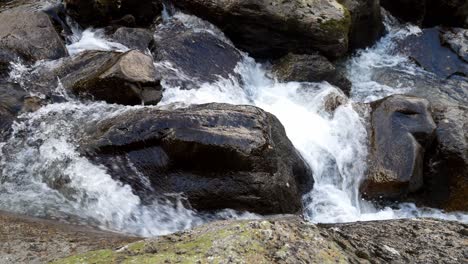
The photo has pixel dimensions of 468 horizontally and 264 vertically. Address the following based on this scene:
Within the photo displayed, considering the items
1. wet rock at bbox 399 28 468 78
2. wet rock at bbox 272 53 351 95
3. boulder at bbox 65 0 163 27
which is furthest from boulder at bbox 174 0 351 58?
wet rock at bbox 399 28 468 78

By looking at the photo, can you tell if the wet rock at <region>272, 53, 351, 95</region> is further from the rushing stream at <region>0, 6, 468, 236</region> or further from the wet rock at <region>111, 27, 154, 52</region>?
the wet rock at <region>111, 27, 154, 52</region>

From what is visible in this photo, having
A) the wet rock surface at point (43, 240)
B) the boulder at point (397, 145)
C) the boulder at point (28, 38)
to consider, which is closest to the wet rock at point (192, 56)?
the boulder at point (28, 38)

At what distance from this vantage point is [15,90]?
28.2 feet

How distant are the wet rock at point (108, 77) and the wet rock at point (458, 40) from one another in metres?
9.61

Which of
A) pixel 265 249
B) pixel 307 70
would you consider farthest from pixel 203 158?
pixel 307 70

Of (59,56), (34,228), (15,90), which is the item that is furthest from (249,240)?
(59,56)

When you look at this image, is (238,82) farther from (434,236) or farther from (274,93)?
(434,236)

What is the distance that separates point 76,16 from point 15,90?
134 inches

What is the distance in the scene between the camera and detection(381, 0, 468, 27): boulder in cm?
1564

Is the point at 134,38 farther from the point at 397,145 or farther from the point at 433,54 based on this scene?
the point at 433,54

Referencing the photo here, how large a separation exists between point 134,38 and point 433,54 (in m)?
8.76

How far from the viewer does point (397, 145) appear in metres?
9.06

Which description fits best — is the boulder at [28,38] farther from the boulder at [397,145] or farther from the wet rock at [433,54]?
the wet rock at [433,54]

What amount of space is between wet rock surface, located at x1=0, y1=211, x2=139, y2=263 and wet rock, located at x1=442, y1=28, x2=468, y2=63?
1241cm
